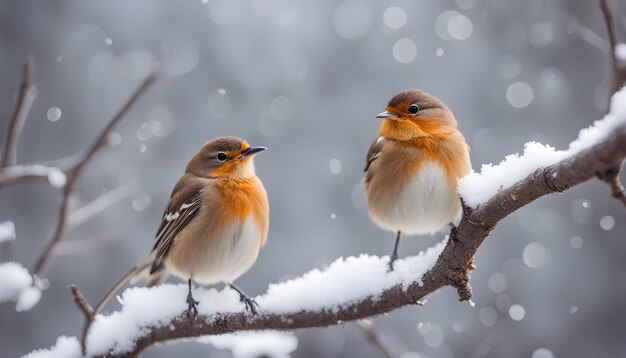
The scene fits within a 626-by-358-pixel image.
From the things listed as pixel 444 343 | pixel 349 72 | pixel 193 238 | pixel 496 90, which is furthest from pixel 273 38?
pixel 193 238

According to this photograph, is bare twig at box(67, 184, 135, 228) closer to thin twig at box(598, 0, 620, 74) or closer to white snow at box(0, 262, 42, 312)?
white snow at box(0, 262, 42, 312)

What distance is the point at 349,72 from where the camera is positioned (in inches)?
277

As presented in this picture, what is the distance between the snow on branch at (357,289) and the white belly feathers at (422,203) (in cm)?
29

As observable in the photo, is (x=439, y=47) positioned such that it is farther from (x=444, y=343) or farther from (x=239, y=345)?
(x=239, y=345)

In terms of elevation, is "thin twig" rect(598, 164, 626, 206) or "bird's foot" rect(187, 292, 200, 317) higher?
"thin twig" rect(598, 164, 626, 206)

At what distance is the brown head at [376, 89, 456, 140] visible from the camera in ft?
6.86

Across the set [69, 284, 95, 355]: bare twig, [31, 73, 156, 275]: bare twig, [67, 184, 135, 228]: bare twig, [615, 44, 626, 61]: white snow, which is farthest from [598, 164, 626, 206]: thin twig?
→ [67, 184, 135, 228]: bare twig

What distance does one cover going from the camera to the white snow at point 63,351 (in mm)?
2057

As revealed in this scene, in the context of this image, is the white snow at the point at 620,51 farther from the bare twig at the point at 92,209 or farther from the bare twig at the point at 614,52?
the bare twig at the point at 92,209

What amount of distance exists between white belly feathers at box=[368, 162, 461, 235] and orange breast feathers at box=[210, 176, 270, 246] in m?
0.41

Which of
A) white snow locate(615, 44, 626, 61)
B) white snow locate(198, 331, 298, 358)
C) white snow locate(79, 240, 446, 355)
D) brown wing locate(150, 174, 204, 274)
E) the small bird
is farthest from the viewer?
brown wing locate(150, 174, 204, 274)

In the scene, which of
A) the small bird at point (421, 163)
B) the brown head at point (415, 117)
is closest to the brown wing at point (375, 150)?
the small bird at point (421, 163)

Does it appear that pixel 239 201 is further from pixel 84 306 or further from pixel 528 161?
pixel 528 161

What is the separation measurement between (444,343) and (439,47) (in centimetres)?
295
